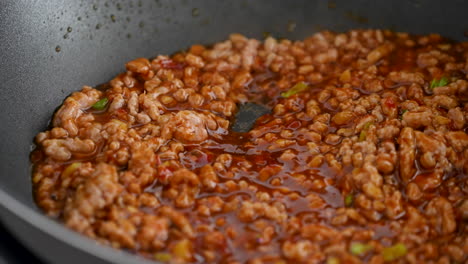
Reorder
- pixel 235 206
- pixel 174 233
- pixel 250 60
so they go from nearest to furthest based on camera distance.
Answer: pixel 174 233 < pixel 235 206 < pixel 250 60

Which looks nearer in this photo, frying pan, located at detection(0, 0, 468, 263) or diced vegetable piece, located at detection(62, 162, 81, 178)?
diced vegetable piece, located at detection(62, 162, 81, 178)

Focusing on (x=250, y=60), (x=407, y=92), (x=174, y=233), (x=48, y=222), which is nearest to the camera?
(x=48, y=222)

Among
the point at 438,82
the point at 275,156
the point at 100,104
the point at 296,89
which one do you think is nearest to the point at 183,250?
the point at 275,156

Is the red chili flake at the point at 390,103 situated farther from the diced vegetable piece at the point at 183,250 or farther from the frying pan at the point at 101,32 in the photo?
the diced vegetable piece at the point at 183,250

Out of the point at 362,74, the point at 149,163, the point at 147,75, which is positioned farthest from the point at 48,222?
the point at 362,74

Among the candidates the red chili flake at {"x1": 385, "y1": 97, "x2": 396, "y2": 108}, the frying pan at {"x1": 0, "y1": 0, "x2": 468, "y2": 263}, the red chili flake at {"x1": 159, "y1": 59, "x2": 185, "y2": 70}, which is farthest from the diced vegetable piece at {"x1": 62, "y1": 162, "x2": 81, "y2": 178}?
the red chili flake at {"x1": 385, "y1": 97, "x2": 396, "y2": 108}

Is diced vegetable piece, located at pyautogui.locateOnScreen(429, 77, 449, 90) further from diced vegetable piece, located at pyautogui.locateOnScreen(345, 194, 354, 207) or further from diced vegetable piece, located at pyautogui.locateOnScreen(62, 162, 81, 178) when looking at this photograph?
diced vegetable piece, located at pyautogui.locateOnScreen(62, 162, 81, 178)

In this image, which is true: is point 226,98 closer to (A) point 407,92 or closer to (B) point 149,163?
(B) point 149,163
